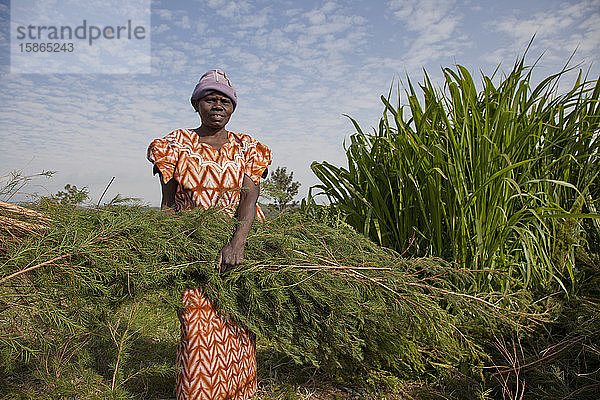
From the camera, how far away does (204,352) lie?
1896 millimetres

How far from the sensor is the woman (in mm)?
1897

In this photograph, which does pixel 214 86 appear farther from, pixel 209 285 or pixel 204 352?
pixel 204 352

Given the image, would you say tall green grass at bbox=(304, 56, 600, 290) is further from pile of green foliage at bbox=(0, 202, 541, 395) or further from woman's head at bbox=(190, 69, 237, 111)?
woman's head at bbox=(190, 69, 237, 111)

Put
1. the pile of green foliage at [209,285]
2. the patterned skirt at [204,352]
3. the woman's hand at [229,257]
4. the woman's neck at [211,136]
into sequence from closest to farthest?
1. the pile of green foliage at [209,285]
2. the woman's hand at [229,257]
3. the patterned skirt at [204,352]
4. the woman's neck at [211,136]

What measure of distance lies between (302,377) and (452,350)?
3.04 feet

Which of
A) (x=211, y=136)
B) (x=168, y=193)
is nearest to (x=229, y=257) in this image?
(x=168, y=193)

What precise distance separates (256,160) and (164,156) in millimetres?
411

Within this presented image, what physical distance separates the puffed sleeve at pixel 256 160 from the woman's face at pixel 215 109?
0.18m

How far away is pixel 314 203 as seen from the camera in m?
3.10

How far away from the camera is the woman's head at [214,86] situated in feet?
6.31

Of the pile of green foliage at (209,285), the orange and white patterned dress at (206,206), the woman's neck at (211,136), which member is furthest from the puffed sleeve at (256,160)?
the pile of green foliage at (209,285)

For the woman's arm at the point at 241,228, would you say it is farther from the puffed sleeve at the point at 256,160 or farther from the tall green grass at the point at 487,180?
the tall green grass at the point at 487,180

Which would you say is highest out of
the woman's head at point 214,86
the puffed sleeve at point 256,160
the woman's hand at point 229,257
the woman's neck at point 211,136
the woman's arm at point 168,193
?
the woman's head at point 214,86

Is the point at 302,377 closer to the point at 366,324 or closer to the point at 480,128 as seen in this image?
the point at 366,324
